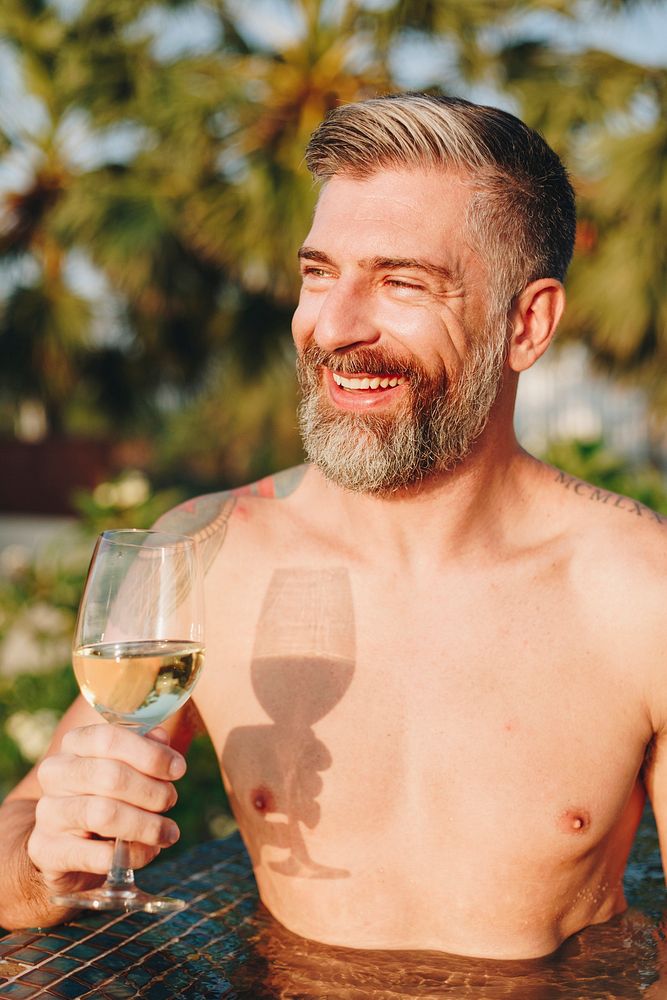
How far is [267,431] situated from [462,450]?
16175 mm

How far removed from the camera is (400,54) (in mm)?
8062

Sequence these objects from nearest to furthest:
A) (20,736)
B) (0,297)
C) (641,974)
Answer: (641,974), (20,736), (0,297)

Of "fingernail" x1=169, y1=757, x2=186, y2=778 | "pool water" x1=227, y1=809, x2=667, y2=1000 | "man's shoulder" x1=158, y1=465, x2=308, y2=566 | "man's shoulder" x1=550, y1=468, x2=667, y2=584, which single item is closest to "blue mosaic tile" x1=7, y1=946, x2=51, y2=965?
"pool water" x1=227, y1=809, x2=667, y2=1000

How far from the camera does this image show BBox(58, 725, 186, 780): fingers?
4.49 ft

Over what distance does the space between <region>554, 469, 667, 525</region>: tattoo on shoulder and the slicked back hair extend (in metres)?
0.40

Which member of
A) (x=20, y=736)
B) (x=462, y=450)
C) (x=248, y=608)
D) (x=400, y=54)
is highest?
(x=400, y=54)

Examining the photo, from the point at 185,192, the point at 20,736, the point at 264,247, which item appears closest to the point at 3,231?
the point at 185,192

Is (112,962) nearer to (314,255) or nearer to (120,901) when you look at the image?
(120,901)

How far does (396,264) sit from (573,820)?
3.45 ft

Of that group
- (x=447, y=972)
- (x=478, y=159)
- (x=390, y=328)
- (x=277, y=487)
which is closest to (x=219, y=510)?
(x=277, y=487)

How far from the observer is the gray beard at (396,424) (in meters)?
2.06

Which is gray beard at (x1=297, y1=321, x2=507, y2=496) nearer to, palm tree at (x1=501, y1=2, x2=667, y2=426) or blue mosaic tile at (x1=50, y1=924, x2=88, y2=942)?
blue mosaic tile at (x1=50, y1=924, x2=88, y2=942)

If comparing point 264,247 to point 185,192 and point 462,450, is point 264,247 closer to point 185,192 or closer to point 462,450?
point 185,192

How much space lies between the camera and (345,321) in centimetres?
198
